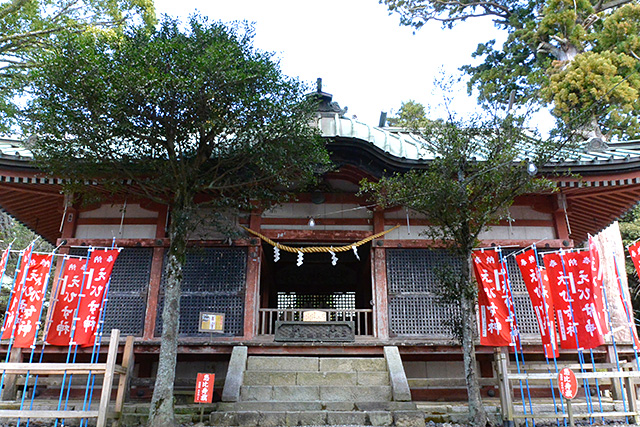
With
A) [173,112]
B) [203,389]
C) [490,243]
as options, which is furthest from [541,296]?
[173,112]

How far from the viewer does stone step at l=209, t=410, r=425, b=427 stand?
6793mm

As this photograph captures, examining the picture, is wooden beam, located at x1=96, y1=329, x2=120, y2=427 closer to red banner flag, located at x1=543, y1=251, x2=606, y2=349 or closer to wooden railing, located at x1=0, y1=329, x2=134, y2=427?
wooden railing, located at x1=0, y1=329, x2=134, y2=427

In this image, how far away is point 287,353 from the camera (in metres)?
9.20

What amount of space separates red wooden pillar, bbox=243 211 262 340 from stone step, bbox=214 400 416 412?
7.96 feet

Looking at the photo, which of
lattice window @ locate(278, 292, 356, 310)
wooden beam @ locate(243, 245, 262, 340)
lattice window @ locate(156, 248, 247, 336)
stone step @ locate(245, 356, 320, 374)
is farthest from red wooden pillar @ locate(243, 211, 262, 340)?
lattice window @ locate(278, 292, 356, 310)

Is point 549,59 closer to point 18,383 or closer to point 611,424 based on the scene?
point 611,424

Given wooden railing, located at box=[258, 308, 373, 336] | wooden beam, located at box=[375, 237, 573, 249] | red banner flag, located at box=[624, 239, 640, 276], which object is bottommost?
wooden railing, located at box=[258, 308, 373, 336]

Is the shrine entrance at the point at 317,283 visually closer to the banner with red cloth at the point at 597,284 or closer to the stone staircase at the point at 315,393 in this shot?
the stone staircase at the point at 315,393

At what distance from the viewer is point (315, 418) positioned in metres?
6.90

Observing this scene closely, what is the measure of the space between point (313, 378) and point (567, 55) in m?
15.7

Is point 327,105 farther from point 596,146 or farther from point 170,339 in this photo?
point 170,339

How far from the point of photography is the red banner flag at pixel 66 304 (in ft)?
28.3

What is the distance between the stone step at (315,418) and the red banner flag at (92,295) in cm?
328

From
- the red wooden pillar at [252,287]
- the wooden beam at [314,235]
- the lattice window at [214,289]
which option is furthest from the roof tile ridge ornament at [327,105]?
the lattice window at [214,289]
